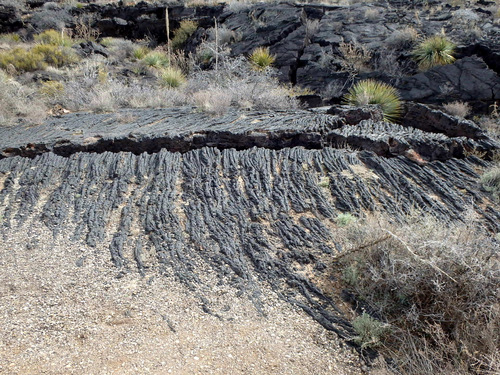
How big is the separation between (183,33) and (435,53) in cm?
1371

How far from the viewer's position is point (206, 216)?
564 cm

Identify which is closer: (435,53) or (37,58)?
(435,53)

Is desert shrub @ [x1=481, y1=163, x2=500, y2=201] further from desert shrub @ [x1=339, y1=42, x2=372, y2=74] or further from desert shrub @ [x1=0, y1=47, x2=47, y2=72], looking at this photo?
desert shrub @ [x1=0, y1=47, x2=47, y2=72]

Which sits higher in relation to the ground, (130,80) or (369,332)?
(369,332)

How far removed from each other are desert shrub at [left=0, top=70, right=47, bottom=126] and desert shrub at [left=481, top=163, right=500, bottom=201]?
31.0 ft

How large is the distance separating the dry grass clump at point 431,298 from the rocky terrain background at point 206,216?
78 mm

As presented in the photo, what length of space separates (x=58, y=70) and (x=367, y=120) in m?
13.7

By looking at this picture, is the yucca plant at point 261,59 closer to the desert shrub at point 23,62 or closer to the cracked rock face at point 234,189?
the cracked rock face at point 234,189

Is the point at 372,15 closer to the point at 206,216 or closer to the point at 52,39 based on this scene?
the point at 52,39

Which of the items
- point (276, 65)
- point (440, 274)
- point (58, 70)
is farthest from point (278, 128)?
point (58, 70)

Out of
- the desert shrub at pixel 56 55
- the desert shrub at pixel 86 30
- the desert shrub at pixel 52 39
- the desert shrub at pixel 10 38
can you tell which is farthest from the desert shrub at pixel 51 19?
the desert shrub at pixel 56 55

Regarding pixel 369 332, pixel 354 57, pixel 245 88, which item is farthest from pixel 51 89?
pixel 369 332

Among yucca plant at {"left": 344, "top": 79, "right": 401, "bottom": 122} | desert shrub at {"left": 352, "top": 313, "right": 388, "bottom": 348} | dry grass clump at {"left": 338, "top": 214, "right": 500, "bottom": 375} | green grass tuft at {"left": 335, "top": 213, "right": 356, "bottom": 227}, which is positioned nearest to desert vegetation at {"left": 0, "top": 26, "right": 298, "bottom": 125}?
yucca plant at {"left": 344, "top": 79, "right": 401, "bottom": 122}

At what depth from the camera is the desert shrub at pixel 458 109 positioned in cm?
1271
